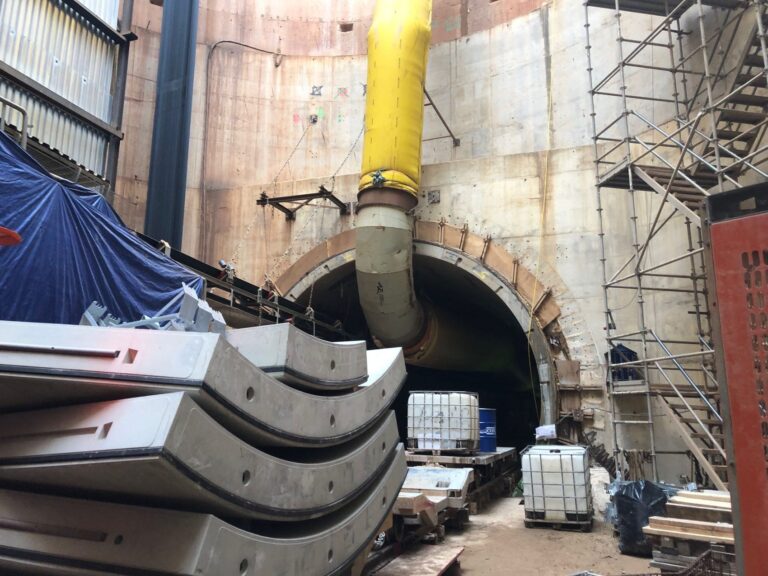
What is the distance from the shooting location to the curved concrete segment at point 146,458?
2.01 meters

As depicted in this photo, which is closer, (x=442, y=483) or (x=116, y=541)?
(x=116, y=541)

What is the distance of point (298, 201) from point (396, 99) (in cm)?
324

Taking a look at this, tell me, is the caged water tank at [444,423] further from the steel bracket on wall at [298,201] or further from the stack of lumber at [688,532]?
the steel bracket on wall at [298,201]

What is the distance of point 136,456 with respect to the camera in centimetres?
197

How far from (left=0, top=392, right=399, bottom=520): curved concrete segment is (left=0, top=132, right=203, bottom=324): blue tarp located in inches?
140

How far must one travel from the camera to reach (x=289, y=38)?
14273 millimetres

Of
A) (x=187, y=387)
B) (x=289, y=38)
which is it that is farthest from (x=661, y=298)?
(x=289, y=38)

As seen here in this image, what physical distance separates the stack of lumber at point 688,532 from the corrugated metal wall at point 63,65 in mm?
9876

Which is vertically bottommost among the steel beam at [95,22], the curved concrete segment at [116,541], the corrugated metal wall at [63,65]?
the curved concrete segment at [116,541]

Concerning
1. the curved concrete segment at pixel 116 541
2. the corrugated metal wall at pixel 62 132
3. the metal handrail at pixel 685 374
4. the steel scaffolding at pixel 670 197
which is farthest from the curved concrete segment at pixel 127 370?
the corrugated metal wall at pixel 62 132

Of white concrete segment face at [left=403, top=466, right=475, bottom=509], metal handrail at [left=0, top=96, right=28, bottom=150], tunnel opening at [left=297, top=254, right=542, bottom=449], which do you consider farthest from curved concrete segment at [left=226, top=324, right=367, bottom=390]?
tunnel opening at [left=297, top=254, right=542, bottom=449]

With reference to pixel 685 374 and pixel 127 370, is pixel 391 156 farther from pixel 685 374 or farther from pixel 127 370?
pixel 127 370

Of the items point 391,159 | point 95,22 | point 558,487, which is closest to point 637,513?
point 558,487

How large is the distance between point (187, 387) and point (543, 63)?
1168 cm
